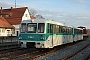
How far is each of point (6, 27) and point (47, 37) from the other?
38.3 meters

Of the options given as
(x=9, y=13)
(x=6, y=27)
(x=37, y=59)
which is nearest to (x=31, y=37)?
(x=37, y=59)

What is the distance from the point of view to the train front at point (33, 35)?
17.5 m

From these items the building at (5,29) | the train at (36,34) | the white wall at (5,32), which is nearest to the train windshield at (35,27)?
the train at (36,34)

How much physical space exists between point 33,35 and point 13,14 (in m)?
50.7

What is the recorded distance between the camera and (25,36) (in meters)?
17.9

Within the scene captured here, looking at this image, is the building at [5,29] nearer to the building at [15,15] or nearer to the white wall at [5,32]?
the white wall at [5,32]

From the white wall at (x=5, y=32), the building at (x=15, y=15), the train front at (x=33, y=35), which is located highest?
the building at (x=15, y=15)

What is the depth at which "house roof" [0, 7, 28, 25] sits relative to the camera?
63.4 m

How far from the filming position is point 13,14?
67.3 m

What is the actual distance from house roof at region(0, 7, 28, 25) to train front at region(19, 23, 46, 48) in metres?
44.1

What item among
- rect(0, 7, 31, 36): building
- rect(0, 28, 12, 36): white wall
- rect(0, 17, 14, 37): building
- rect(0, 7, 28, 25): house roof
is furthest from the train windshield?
rect(0, 7, 28, 25): house roof

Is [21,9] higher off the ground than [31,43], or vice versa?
[21,9]

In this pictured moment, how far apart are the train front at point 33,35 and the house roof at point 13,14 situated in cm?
4413

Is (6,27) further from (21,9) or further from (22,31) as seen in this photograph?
(22,31)
